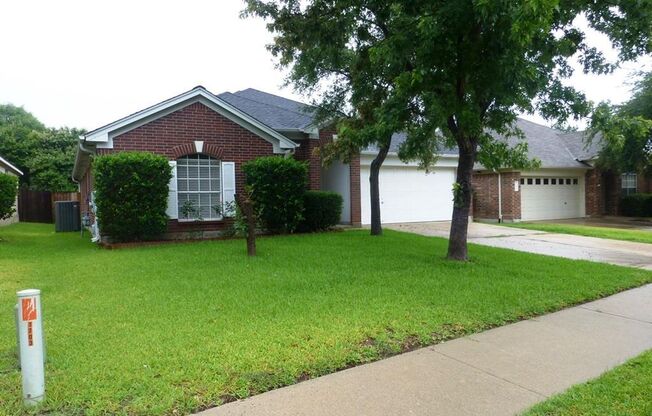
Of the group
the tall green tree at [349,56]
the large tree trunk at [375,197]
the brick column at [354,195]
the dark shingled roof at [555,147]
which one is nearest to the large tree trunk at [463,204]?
the tall green tree at [349,56]

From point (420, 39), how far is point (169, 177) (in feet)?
22.8

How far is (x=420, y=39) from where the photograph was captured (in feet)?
25.1

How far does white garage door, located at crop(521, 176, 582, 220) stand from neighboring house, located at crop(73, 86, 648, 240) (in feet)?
0.16

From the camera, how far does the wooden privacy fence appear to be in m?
25.1

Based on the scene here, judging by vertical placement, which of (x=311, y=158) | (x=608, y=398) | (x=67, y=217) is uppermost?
(x=311, y=158)

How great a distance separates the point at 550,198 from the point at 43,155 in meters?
31.8

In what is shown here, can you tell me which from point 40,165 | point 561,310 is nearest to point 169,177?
point 561,310

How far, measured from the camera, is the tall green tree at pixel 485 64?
7.38 meters

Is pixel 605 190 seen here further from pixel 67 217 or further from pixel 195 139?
pixel 67 217

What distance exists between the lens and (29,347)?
323cm

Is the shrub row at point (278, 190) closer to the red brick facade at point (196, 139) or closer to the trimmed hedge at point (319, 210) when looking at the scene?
the trimmed hedge at point (319, 210)

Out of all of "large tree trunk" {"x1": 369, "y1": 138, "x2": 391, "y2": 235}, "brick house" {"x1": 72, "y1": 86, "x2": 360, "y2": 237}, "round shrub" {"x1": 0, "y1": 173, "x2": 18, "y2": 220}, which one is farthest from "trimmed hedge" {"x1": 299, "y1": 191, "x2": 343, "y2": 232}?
"round shrub" {"x1": 0, "y1": 173, "x2": 18, "y2": 220}

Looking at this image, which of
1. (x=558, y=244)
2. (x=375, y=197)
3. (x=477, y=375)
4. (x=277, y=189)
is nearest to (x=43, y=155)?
(x=277, y=189)

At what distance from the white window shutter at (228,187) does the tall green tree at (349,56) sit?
9.16 feet
